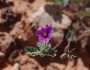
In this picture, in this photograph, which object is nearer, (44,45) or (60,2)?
(44,45)

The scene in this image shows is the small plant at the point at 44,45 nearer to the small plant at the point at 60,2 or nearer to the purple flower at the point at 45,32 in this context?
the purple flower at the point at 45,32

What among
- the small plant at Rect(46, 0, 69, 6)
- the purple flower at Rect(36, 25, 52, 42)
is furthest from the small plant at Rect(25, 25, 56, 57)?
the small plant at Rect(46, 0, 69, 6)

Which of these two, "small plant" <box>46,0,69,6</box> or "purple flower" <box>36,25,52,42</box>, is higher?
"small plant" <box>46,0,69,6</box>

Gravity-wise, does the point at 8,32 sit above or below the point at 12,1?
below

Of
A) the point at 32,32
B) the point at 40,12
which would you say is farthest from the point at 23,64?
the point at 40,12

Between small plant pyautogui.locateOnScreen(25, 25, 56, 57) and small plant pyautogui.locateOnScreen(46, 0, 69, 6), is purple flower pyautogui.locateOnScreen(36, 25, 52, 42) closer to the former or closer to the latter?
small plant pyautogui.locateOnScreen(25, 25, 56, 57)

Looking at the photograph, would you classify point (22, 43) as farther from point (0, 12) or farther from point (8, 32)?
point (0, 12)

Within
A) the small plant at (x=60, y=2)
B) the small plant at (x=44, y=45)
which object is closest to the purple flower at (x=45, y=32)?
the small plant at (x=44, y=45)

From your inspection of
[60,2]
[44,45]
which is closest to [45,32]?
[44,45]

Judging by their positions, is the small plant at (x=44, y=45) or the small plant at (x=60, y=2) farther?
the small plant at (x=60, y=2)

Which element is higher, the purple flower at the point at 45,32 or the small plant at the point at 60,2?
the small plant at the point at 60,2

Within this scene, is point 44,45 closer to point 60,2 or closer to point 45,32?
point 45,32
